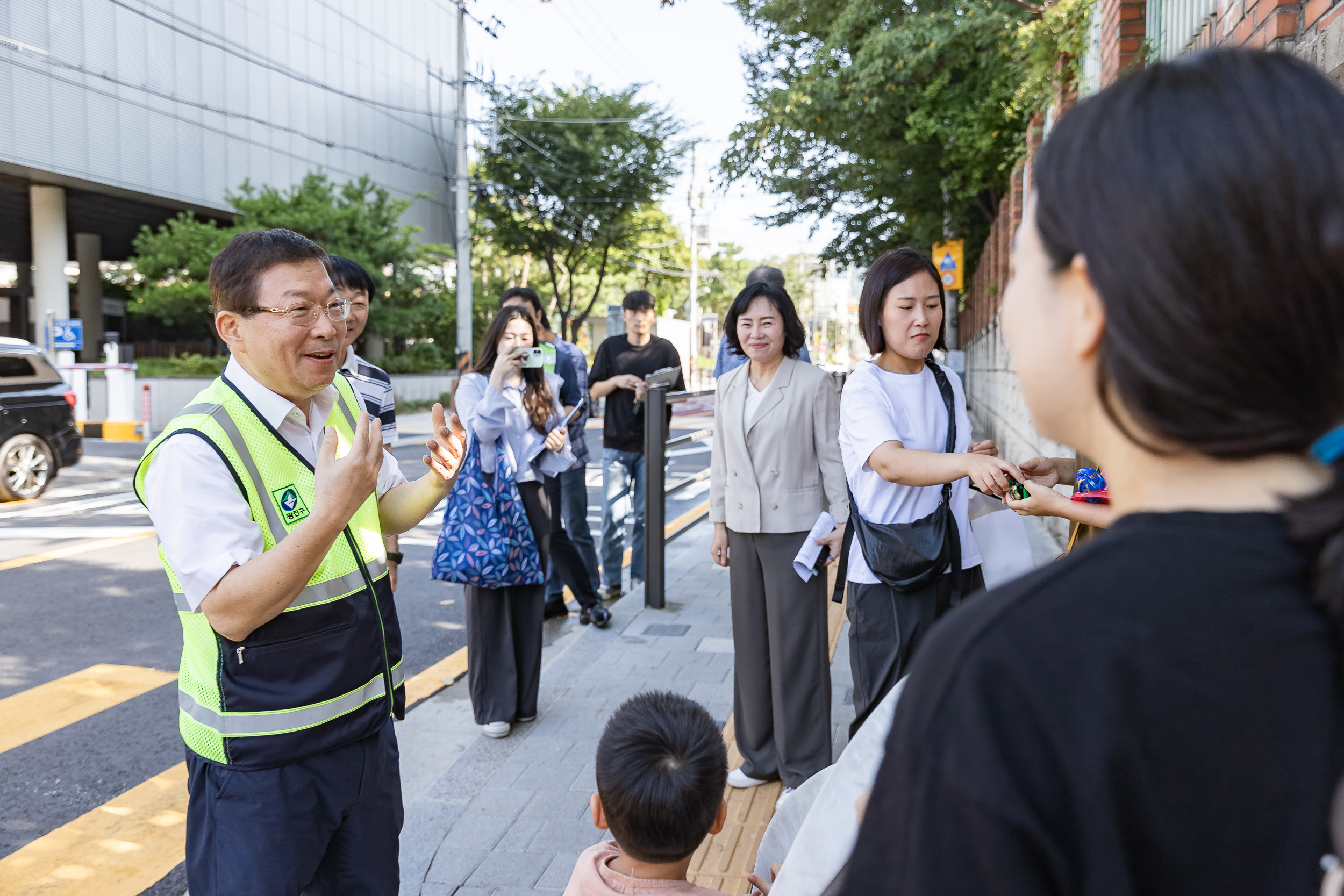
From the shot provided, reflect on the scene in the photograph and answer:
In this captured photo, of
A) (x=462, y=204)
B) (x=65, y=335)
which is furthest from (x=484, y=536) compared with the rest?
(x=462, y=204)

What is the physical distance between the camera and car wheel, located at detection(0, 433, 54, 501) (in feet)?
35.3

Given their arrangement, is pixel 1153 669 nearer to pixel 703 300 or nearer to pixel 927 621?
pixel 927 621

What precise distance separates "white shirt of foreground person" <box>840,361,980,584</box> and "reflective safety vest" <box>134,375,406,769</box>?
156cm

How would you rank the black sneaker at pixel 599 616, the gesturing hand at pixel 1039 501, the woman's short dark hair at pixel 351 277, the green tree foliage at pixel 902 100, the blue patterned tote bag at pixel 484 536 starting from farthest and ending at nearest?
the green tree foliage at pixel 902 100 < the black sneaker at pixel 599 616 < the blue patterned tote bag at pixel 484 536 < the woman's short dark hair at pixel 351 277 < the gesturing hand at pixel 1039 501

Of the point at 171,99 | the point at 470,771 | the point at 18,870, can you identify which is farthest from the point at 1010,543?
the point at 171,99

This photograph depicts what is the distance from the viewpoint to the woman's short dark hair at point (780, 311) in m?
3.82

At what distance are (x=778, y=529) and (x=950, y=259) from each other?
1411 cm

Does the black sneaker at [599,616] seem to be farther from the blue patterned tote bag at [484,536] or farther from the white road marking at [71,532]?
the white road marking at [71,532]

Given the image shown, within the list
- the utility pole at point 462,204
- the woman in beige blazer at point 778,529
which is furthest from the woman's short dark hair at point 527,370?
the utility pole at point 462,204

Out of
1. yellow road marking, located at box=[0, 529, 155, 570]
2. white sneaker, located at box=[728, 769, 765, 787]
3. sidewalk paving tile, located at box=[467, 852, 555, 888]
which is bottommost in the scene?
yellow road marking, located at box=[0, 529, 155, 570]

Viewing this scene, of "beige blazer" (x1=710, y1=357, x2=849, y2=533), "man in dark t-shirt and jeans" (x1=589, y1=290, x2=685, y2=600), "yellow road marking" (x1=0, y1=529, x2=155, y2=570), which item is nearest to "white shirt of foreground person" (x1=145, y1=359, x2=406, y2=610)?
"beige blazer" (x1=710, y1=357, x2=849, y2=533)

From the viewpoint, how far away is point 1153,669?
698 mm

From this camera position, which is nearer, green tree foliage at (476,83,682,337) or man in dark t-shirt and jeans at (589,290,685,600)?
man in dark t-shirt and jeans at (589,290,685,600)

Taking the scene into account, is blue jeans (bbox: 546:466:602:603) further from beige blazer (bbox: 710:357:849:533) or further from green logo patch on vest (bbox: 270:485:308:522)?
green logo patch on vest (bbox: 270:485:308:522)
